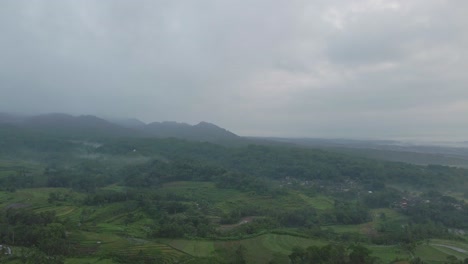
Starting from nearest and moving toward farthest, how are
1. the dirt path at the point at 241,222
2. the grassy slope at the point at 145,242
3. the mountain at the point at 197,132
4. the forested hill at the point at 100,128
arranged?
the grassy slope at the point at 145,242, the dirt path at the point at 241,222, the forested hill at the point at 100,128, the mountain at the point at 197,132

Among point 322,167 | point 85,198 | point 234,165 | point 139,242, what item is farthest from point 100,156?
point 139,242

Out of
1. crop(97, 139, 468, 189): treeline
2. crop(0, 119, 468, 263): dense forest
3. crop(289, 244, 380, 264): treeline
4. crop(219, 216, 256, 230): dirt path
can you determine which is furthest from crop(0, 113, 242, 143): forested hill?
crop(289, 244, 380, 264): treeline

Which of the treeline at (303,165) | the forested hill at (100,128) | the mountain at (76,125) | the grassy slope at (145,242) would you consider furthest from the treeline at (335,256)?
the mountain at (76,125)

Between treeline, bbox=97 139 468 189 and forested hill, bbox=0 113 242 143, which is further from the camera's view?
forested hill, bbox=0 113 242 143

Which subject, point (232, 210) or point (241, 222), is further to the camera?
point (232, 210)

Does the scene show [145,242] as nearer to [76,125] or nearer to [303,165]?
[303,165]

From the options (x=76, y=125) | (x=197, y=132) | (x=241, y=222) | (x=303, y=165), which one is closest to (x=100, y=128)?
(x=76, y=125)

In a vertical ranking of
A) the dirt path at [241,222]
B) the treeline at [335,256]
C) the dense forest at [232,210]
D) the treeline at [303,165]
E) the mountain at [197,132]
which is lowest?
the dirt path at [241,222]

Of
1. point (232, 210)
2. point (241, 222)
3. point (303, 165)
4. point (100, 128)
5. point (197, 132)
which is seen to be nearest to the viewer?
point (241, 222)

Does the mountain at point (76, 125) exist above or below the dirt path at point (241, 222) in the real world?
above

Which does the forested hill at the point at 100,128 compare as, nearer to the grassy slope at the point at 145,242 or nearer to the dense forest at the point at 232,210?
the dense forest at the point at 232,210

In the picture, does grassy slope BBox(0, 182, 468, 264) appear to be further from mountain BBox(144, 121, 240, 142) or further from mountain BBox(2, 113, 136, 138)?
mountain BBox(144, 121, 240, 142)
